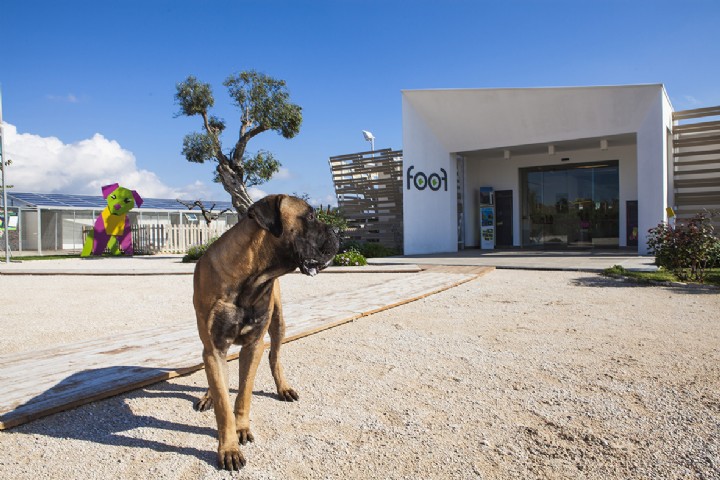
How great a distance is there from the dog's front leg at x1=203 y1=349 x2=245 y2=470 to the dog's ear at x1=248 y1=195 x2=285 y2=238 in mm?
691

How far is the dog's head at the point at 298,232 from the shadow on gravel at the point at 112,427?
Answer: 108cm

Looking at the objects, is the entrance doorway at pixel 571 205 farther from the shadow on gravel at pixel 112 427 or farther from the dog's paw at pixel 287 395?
the shadow on gravel at pixel 112 427

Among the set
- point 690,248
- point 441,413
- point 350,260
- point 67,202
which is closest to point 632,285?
point 690,248

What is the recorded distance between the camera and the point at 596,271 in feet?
35.8

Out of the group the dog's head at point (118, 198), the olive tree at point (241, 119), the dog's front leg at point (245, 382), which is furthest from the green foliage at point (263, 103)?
the dog's front leg at point (245, 382)

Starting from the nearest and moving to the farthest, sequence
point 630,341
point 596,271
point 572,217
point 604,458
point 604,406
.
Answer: point 604,458, point 604,406, point 630,341, point 596,271, point 572,217

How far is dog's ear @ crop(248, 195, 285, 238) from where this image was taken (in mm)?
2164

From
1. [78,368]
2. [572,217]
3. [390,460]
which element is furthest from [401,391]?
[572,217]

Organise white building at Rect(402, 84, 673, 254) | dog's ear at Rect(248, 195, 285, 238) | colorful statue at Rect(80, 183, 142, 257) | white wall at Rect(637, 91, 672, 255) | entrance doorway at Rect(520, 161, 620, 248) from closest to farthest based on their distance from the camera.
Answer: dog's ear at Rect(248, 195, 285, 238) < white wall at Rect(637, 91, 672, 255) < white building at Rect(402, 84, 673, 254) < entrance doorway at Rect(520, 161, 620, 248) < colorful statue at Rect(80, 183, 142, 257)

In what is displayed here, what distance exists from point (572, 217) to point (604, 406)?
20281mm

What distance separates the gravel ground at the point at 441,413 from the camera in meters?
2.27

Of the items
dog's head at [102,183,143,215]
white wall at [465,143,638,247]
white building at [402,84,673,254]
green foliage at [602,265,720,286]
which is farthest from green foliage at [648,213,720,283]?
dog's head at [102,183,143,215]

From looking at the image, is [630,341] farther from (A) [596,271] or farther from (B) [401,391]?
(A) [596,271]

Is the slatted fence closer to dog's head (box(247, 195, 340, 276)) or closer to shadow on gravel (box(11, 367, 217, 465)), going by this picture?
shadow on gravel (box(11, 367, 217, 465))
